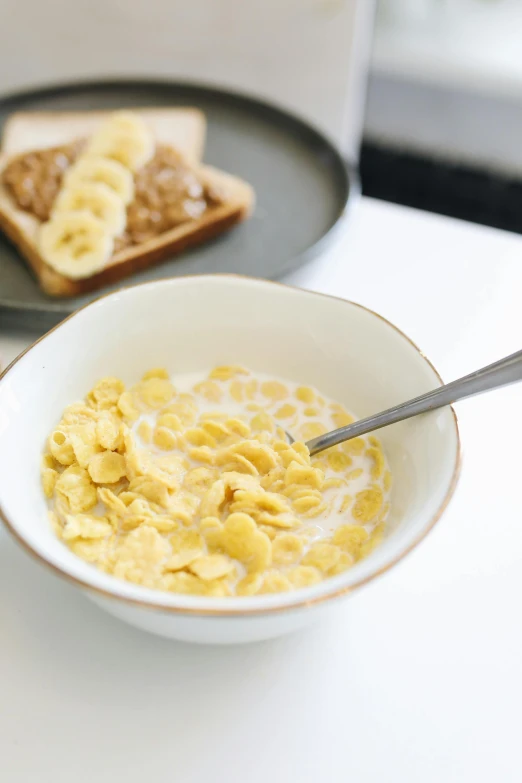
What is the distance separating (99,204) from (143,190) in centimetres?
8

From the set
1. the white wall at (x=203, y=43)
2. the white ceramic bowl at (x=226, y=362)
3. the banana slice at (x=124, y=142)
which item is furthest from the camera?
the white wall at (x=203, y=43)

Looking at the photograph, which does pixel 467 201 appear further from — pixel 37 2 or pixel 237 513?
pixel 237 513

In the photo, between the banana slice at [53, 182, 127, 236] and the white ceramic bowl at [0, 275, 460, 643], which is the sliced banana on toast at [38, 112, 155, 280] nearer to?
the banana slice at [53, 182, 127, 236]

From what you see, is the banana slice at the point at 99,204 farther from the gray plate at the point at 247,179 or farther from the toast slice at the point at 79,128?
the toast slice at the point at 79,128

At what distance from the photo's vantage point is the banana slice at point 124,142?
1.09m

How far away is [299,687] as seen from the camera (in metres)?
0.55

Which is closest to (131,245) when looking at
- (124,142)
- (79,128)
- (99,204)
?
(99,204)

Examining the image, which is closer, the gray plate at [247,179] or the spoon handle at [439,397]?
the spoon handle at [439,397]

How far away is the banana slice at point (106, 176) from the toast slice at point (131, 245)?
3.0 inches

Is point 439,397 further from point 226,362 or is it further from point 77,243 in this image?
point 77,243

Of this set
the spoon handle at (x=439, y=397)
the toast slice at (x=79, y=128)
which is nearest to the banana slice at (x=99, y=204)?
the toast slice at (x=79, y=128)

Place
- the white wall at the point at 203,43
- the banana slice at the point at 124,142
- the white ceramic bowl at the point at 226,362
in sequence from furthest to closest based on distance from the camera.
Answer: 1. the white wall at the point at 203,43
2. the banana slice at the point at 124,142
3. the white ceramic bowl at the point at 226,362

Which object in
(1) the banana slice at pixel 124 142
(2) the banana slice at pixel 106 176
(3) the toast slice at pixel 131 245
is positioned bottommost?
(3) the toast slice at pixel 131 245

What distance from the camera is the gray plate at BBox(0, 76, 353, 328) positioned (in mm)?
955
